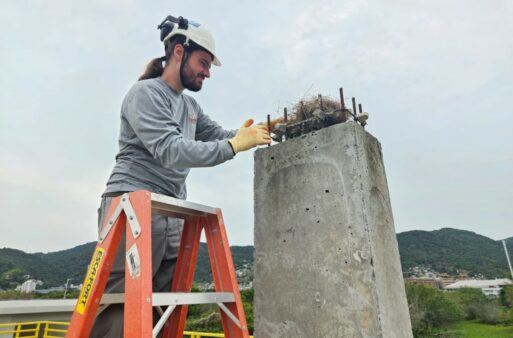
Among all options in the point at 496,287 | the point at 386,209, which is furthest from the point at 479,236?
the point at 386,209

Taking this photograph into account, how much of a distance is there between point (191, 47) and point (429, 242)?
70052mm

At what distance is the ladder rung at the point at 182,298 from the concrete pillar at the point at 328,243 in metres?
0.51

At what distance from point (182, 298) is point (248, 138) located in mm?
884

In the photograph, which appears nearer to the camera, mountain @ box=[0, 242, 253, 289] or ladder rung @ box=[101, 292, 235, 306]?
ladder rung @ box=[101, 292, 235, 306]

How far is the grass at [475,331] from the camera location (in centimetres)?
→ 4178

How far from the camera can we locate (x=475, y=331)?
45.9 meters

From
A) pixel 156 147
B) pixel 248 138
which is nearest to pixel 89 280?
pixel 156 147

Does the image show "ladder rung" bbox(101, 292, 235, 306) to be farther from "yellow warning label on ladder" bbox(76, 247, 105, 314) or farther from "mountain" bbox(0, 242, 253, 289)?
"mountain" bbox(0, 242, 253, 289)

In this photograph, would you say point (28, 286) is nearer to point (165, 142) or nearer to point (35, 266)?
point (35, 266)

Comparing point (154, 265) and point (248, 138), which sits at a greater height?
point (248, 138)

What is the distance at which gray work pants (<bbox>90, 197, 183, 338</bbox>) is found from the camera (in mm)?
1434

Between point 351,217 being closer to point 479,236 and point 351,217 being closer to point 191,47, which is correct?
point 191,47

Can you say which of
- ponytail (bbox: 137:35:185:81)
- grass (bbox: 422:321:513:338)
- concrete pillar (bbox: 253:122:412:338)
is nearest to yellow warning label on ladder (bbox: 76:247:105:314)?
concrete pillar (bbox: 253:122:412:338)

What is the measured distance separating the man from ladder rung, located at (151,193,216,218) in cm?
16
